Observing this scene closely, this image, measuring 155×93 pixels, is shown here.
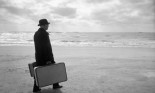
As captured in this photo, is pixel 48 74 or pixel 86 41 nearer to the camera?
pixel 48 74

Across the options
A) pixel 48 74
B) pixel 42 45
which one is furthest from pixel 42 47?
pixel 48 74

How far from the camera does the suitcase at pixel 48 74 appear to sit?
15.6 ft

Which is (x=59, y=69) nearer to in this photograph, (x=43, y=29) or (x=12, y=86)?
(x=43, y=29)

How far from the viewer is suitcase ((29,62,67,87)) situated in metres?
4.75

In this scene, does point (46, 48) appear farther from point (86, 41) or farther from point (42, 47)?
point (86, 41)

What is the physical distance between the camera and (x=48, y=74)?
16.1 feet

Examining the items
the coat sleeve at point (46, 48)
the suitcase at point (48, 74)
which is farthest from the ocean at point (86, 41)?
the coat sleeve at point (46, 48)

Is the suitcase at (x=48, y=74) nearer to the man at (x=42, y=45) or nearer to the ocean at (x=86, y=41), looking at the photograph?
the man at (x=42, y=45)

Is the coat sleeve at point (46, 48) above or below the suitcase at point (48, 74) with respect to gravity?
above

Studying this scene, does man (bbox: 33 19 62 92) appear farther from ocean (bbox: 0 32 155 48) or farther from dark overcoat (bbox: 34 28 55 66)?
ocean (bbox: 0 32 155 48)

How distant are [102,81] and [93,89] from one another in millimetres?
973

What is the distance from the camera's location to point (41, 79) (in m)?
4.82

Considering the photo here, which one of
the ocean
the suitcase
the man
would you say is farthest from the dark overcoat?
the ocean

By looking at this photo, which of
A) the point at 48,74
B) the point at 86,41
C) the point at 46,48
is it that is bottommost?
the point at 86,41
